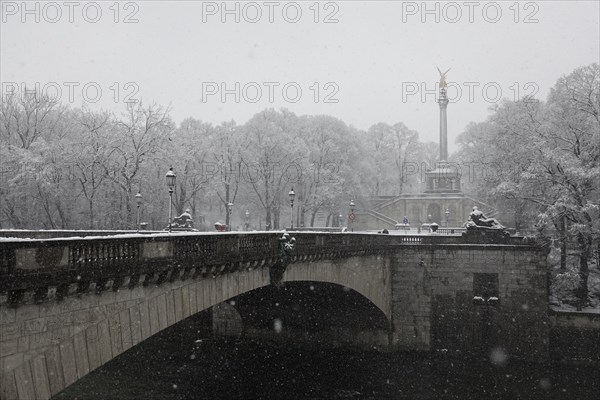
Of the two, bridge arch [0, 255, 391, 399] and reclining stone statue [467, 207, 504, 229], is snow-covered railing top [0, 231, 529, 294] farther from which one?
reclining stone statue [467, 207, 504, 229]

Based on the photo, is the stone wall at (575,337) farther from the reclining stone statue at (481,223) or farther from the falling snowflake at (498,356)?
the reclining stone statue at (481,223)

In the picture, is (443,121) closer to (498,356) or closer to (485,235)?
(485,235)

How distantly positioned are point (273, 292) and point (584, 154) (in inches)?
768

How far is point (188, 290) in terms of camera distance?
13.1 meters

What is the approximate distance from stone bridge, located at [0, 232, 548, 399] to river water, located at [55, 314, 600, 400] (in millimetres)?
2006

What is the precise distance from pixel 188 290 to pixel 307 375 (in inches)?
592

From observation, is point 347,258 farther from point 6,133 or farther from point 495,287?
point 6,133

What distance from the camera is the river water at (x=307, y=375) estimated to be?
78.4 ft

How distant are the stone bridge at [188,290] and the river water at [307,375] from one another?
79.0 inches

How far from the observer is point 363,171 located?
225ft

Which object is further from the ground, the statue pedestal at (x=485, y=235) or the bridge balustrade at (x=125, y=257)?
the bridge balustrade at (x=125, y=257)

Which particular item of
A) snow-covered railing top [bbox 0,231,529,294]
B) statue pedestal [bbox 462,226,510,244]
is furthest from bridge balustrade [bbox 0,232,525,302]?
statue pedestal [bbox 462,226,510,244]

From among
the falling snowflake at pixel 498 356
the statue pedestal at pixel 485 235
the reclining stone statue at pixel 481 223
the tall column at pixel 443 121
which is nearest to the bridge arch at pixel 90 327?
the falling snowflake at pixel 498 356

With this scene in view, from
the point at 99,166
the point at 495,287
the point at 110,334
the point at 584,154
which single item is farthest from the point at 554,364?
the point at 99,166
